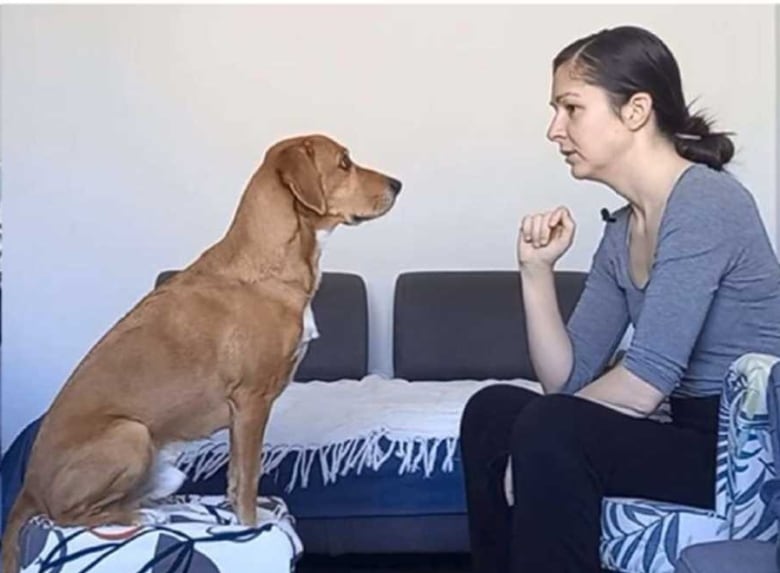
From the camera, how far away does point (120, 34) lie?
3.62 metres

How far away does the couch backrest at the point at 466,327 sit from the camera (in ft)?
10.9

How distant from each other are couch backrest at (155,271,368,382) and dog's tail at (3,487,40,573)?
155cm

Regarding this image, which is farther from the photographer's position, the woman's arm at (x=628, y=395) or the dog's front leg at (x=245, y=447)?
the dog's front leg at (x=245, y=447)

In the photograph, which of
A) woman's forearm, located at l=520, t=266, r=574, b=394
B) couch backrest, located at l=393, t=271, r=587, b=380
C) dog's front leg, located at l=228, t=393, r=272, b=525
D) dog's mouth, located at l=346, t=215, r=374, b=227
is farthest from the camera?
couch backrest, located at l=393, t=271, r=587, b=380

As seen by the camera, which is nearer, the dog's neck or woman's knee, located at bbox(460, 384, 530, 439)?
woman's knee, located at bbox(460, 384, 530, 439)

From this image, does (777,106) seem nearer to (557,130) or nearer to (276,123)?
(276,123)

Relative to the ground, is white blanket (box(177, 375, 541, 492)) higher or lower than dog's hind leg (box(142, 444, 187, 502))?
lower

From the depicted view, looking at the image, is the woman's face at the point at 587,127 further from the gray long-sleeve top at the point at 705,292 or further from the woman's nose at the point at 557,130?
the gray long-sleeve top at the point at 705,292

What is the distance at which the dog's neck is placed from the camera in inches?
78.5

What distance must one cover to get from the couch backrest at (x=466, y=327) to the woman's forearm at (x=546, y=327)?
131cm

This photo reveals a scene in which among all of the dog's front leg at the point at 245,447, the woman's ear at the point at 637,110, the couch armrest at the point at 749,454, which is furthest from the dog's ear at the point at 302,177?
the couch armrest at the point at 749,454

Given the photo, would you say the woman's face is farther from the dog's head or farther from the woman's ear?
the dog's head

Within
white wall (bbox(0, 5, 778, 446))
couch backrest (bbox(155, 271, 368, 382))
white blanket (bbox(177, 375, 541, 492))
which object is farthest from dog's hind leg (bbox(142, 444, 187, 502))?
white wall (bbox(0, 5, 778, 446))

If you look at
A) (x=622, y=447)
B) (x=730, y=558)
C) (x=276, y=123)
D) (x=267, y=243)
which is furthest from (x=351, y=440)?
(x=276, y=123)
